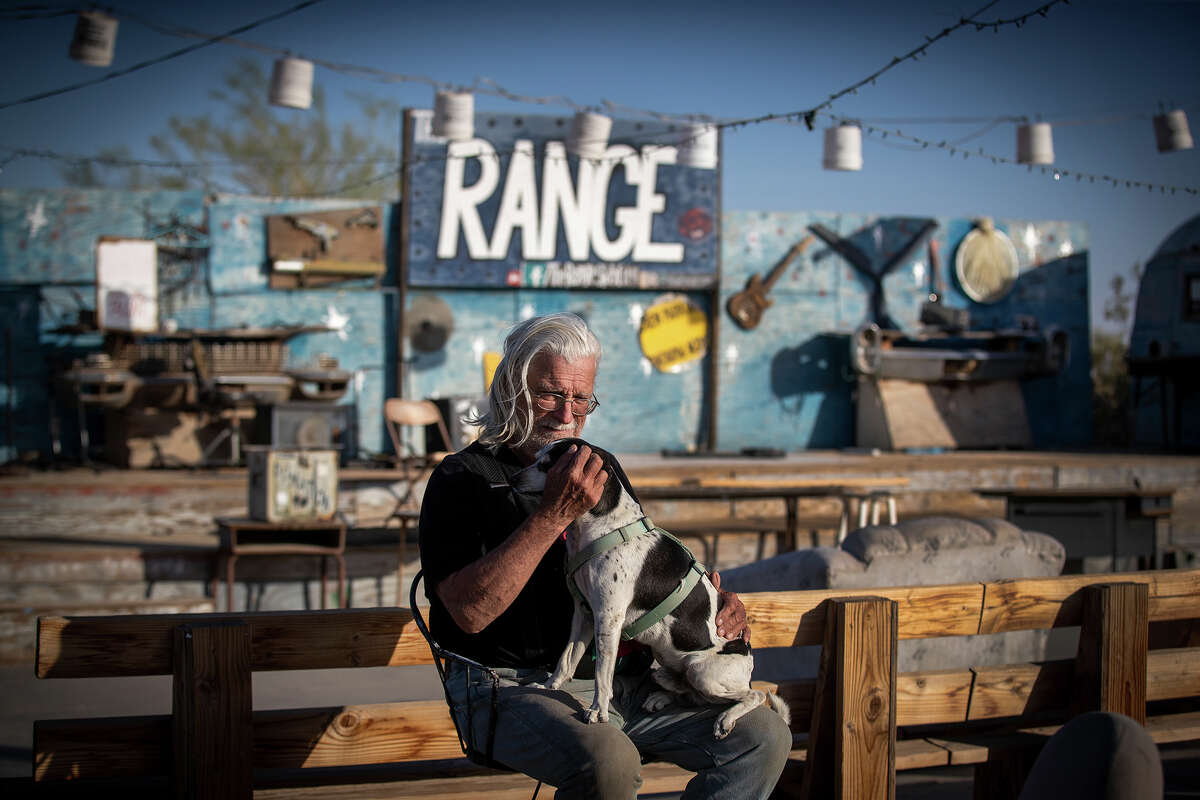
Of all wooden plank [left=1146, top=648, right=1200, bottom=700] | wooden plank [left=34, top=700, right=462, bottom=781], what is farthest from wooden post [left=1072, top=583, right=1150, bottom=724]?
wooden plank [left=34, top=700, right=462, bottom=781]

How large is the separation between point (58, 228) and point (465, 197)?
4844mm

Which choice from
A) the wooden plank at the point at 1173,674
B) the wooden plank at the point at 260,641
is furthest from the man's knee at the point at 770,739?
the wooden plank at the point at 1173,674

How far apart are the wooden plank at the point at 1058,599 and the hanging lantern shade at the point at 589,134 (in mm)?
8188

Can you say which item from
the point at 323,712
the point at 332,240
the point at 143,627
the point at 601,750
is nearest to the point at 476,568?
the point at 601,750

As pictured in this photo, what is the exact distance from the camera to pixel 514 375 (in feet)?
7.77

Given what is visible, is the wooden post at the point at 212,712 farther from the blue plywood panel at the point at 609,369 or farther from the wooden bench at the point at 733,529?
the blue plywood panel at the point at 609,369

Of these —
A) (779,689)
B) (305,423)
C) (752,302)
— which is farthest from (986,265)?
(779,689)

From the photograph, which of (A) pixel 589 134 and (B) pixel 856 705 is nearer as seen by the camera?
(B) pixel 856 705

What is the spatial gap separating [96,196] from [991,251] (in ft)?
40.2

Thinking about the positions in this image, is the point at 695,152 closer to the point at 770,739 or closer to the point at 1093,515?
the point at 1093,515

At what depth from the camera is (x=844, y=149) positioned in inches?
408

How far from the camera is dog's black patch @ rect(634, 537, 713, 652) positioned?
2.11 metres

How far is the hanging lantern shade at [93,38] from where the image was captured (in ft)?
24.3

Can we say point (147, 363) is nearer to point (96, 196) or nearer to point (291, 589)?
point (96, 196)
